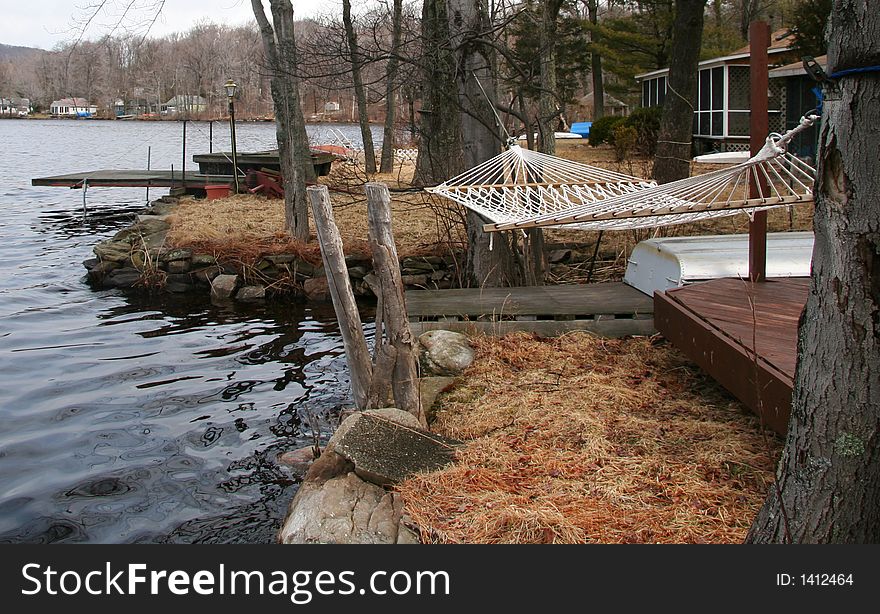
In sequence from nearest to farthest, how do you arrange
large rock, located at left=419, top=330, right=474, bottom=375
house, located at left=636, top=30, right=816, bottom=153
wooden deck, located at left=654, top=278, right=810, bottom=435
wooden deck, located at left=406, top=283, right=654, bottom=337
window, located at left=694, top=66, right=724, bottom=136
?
wooden deck, located at left=654, top=278, right=810, bottom=435
large rock, located at left=419, top=330, right=474, bottom=375
wooden deck, located at left=406, top=283, right=654, bottom=337
house, located at left=636, top=30, right=816, bottom=153
window, located at left=694, top=66, right=724, bottom=136

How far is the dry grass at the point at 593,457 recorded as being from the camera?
3.11 meters

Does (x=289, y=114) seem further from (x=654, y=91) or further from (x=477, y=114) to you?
(x=654, y=91)

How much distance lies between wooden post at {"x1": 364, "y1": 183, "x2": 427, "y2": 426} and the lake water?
2.81 ft

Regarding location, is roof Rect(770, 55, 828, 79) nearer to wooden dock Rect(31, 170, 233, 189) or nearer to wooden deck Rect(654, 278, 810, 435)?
wooden dock Rect(31, 170, 233, 189)

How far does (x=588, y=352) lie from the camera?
18.3 ft

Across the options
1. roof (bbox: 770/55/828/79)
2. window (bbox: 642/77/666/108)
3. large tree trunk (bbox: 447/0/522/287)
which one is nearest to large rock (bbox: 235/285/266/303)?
large tree trunk (bbox: 447/0/522/287)

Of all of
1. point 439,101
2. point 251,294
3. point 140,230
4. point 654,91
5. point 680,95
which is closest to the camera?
point 439,101

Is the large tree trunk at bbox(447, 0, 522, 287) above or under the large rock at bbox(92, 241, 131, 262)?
above

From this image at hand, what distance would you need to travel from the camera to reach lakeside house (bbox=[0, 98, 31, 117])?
81.8m

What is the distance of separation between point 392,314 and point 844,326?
2.57m

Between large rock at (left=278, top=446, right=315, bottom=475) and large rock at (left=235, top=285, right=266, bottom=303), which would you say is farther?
large rock at (left=235, top=285, right=266, bottom=303)

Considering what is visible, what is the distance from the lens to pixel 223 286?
396 inches

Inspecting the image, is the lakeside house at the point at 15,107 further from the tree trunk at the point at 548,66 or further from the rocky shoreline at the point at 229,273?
the tree trunk at the point at 548,66

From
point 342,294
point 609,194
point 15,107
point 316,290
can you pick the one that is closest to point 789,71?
point 316,290
